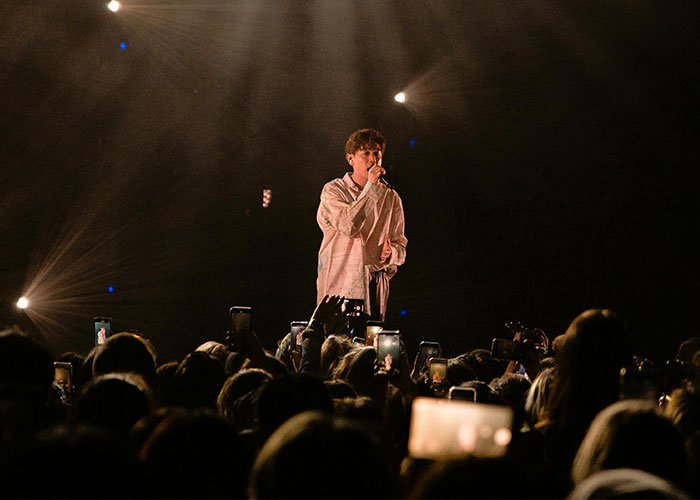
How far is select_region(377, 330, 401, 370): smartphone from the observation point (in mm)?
3690

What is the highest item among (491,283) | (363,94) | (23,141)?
(363,94)

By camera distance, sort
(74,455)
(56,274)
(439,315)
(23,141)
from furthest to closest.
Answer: (439,315) → (56,274) → (23,141) → (74,455)

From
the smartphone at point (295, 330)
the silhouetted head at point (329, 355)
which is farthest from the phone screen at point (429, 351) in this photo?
the silhouetted head at point (329, 355)

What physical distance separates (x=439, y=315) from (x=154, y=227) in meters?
3.83

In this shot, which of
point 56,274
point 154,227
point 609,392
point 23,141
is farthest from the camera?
point 154,227

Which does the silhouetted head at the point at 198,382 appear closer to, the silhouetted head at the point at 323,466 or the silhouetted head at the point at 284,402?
the silhouetted head at the point at 284,402

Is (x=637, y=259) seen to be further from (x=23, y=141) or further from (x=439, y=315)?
(x=23, y=141)

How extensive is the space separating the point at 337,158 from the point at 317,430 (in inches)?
359

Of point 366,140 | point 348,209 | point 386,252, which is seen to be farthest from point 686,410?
point 386,252

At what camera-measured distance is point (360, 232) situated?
8438 millimetres

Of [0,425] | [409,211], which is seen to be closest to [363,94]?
[409,211]

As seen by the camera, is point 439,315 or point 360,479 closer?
point 360,479

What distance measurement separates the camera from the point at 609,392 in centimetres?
261

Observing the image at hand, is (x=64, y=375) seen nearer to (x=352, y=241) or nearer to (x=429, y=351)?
(x=429, y=351)
